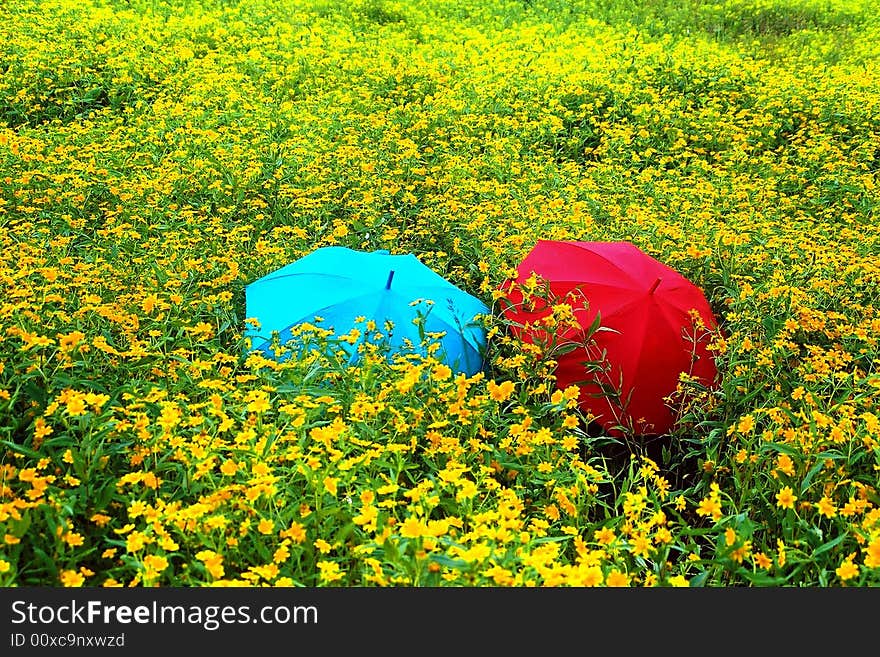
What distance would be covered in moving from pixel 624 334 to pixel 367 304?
0.96 meters

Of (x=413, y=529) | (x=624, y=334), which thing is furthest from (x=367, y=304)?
(x=413, y=529)

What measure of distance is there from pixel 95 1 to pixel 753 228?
22.0 feet

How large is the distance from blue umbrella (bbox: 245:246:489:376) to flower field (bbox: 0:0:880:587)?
12 centimetres

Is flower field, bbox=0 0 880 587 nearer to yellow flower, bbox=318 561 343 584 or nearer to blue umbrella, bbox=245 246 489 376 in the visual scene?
yellow flower, bbox=318 561 343 584

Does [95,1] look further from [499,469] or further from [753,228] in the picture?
[499,469]

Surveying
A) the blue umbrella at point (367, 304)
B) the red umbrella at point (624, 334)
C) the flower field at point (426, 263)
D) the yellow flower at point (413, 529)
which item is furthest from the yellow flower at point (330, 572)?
the red umbrella at point (624, 334)

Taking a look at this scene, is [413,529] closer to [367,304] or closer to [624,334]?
[367,304]

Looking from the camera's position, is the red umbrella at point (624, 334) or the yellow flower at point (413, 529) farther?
the red umbrella at point (624, 334)

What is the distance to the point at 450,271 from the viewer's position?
14.1 feet

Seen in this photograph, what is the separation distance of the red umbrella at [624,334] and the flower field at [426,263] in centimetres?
9

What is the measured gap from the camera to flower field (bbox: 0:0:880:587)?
2.07 meters

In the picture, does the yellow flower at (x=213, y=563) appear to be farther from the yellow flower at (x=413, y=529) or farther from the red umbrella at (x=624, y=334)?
the red umbrella at (x=624, y=334)

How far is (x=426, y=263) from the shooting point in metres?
4.29

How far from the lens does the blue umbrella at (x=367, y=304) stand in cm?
314
